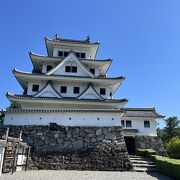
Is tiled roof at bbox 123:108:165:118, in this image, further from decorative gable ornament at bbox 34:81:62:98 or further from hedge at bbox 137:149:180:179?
hedge at bbox 137:149:180:179

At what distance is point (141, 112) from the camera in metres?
22.2

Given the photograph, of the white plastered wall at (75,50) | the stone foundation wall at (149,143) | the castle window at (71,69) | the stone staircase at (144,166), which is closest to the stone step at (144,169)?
the stone staircase at (144,166)

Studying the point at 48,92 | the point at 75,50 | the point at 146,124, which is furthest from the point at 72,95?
the point at 146,124

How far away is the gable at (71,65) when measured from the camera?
757 inches

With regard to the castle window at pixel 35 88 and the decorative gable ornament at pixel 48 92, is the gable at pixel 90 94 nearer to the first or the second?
the decorative gable ornament at pixel 48 92

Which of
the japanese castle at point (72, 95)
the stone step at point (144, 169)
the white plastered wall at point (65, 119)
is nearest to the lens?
the stone step at point (144, 169)

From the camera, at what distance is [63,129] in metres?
13.6

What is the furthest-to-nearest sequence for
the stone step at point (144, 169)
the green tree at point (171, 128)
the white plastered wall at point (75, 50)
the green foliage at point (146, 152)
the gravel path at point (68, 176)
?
the green tree at point (171, 128) → the white plastered wall at point (75, 50) → the green foliage at point (146, 152) → the stone step at point (144, 169) → the gravel path at point (68, 176)

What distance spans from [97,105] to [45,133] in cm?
571

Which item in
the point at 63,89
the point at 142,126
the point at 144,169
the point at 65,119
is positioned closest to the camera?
the point at 144,169

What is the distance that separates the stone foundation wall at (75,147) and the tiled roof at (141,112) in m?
8.09

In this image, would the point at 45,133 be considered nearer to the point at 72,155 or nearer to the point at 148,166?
the point at 72,155

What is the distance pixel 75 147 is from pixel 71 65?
9121mm

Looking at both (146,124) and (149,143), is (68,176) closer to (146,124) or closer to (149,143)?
(149,143)
